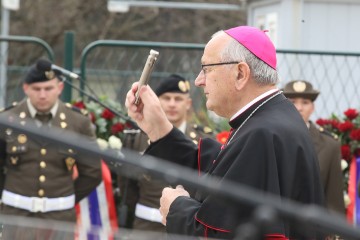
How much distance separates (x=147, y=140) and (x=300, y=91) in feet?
4.45

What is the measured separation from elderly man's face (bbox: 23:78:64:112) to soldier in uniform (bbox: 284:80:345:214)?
1839 millimetres

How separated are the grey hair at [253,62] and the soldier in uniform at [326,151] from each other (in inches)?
130

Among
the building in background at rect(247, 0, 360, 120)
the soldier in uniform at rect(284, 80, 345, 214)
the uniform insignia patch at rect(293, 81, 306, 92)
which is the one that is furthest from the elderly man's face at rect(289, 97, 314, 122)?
the building in background at rect(247, 0, 360, 120)

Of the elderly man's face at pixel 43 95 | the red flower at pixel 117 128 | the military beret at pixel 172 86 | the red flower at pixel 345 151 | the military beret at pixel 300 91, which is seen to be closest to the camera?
the elderly man's face at pixel 43 95

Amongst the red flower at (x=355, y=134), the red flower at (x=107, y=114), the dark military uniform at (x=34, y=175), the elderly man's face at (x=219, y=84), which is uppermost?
the elderly man's face at (x=219, y=84)

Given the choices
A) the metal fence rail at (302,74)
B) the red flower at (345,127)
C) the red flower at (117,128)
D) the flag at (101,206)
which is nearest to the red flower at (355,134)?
the red flower at (345,127)

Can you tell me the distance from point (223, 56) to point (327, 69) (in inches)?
203

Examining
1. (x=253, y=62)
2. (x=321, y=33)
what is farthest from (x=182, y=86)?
(x=321, y=33)

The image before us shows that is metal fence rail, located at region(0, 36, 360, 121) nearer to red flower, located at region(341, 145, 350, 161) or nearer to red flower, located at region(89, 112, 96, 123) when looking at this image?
red flower, located at region(89, 112, 96, 123)

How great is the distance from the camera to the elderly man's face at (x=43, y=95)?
652 centimetres

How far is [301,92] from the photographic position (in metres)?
7.04

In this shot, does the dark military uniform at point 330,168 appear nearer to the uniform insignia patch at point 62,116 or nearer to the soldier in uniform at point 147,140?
the soldier in uniform at point 147,140

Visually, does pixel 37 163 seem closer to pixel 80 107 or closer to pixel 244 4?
pixel 80 107

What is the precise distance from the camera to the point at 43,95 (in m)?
6.51
